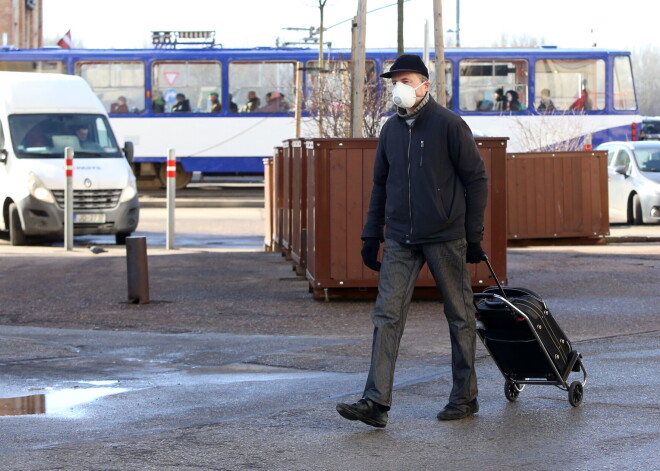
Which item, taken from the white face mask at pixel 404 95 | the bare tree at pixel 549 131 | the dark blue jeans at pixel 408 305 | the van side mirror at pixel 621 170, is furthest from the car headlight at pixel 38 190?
the white face mask at pixel 404 95

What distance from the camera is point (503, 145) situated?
11547mm

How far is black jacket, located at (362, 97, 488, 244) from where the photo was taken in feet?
21.2

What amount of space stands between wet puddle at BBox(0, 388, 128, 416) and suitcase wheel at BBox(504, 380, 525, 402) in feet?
7.63

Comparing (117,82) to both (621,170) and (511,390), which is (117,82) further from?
(511,390)

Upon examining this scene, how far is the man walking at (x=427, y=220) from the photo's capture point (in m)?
6.45

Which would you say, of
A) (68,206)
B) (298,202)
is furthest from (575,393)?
(68,206)

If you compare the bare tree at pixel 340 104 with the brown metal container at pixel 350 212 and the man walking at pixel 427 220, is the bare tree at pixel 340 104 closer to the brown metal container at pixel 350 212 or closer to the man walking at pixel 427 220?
the brown metal container at pixel 350 212

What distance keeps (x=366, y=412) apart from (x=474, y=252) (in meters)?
1.00

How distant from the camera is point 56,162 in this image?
65.7ft

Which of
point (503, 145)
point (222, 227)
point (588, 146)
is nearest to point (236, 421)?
point (503, 145)

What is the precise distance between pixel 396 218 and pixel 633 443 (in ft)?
5.38

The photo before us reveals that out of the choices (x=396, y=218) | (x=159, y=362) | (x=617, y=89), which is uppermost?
(x=617, y=89)

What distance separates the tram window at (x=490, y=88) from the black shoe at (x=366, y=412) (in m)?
Result: 27.3

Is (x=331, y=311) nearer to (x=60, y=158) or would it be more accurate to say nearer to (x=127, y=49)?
(x=60, y=158)
